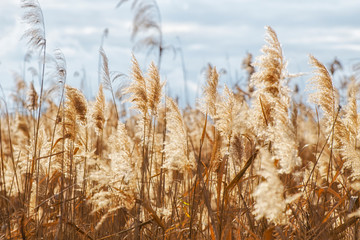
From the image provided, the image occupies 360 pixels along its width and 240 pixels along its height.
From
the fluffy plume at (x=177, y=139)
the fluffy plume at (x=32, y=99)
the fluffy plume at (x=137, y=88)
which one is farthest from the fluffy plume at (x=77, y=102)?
the fluffy plume at (x=32, y=99)

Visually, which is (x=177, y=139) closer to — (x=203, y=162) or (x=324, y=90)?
(x=203, y=162)

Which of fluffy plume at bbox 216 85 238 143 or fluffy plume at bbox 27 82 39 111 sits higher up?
fluffy plume at bbox 27 82 39 111

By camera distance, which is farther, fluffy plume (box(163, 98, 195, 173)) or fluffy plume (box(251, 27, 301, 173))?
fluffy plume (box(163, 98, 195, 173))

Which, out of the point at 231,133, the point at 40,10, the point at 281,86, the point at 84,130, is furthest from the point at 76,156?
the point at 281,86

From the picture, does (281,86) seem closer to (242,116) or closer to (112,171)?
(242,116)

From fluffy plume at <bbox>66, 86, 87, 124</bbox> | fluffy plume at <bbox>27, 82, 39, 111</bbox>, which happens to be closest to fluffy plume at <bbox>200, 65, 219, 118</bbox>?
fluffy plume at <bbox>66, 86, 87, 124</bbox>

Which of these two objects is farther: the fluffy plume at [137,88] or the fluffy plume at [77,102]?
the fluffy plume at [77,102]

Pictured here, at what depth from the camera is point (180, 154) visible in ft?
10.6

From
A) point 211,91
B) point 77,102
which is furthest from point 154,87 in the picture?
point 77,102

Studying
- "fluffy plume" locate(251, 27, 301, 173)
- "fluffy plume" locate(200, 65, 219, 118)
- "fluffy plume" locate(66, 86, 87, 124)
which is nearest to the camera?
"fluffy plume" locate(251, 27, 301, 173)

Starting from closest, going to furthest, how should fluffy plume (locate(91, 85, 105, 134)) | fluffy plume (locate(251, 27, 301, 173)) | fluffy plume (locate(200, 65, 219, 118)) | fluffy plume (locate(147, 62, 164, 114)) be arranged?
1. fluffy plume (locate(251, 27, 301, 173))
2. fluffy plume (locate(200, 65, 219, 118))
3. fluffy plume (locate(147, 62, 164, 114))
4. fluffy plume (locate(91, 85, 105, 134))

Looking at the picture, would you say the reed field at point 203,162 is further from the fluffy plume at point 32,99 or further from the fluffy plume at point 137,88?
the fluffy plume at point 32,99

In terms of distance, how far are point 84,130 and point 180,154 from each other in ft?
4.52

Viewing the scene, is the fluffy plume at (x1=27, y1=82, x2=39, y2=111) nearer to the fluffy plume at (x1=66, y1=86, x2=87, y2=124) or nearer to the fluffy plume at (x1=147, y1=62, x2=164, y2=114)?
the fluffy plume at (x1=66, y1=86, x2=87, y2=124)
